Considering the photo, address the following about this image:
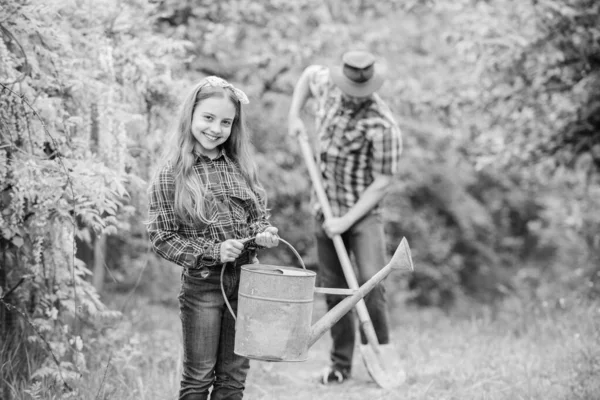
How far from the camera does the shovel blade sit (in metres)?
4.01

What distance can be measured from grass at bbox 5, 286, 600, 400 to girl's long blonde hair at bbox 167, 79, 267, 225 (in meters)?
0.98

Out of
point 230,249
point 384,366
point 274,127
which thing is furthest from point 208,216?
point 274,127

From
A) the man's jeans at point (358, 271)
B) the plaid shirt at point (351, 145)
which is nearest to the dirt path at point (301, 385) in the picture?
the man's jeans at point (358, 271)

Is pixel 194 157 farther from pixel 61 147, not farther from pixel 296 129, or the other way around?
pixel 296 129

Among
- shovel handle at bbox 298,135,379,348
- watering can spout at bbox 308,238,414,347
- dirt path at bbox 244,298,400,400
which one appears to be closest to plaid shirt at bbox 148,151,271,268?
watering can spout at bbox 308,238,414,347

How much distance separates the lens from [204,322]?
9.18ft

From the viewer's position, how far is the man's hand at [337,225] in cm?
398

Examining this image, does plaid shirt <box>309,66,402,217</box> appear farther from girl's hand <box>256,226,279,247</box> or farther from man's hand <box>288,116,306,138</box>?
girl's hand <box>256,226,279,247</box>

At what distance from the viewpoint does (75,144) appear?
3.44 metres

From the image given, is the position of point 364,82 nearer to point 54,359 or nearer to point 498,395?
point 498,395

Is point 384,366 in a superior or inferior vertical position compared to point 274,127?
inferior

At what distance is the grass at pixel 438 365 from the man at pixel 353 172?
1.10 ft

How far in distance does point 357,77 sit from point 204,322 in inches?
68.8

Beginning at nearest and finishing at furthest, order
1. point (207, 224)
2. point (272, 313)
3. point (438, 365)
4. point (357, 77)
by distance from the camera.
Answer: point (272, 313) < point (207, 224) < point (357, 77) < point (438, 365)
